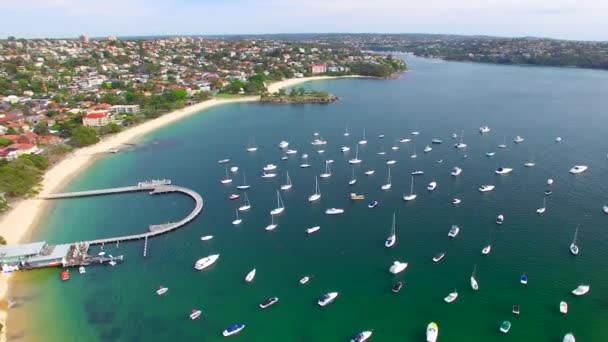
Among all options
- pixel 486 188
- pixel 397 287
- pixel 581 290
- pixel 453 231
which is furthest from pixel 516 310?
pixel 486 188

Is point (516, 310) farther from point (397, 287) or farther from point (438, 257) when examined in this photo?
point (397, 287)

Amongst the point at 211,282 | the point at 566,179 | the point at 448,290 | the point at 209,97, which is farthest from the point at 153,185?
the point at 209,97

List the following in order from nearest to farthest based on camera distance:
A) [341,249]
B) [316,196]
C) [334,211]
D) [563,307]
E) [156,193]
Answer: [563,307], [341,249], [334,211], [316,196], [156,193]

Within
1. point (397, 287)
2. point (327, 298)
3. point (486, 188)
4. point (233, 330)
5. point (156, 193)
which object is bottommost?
point (233, 330)

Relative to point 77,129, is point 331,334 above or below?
below

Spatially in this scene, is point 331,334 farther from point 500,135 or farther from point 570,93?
point 570,93

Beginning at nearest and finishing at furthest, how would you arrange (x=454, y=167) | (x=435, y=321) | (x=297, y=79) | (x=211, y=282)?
(x=435, y=321)
(x=211, y=282)
(x=454, y=167)
(x=297, y=79)

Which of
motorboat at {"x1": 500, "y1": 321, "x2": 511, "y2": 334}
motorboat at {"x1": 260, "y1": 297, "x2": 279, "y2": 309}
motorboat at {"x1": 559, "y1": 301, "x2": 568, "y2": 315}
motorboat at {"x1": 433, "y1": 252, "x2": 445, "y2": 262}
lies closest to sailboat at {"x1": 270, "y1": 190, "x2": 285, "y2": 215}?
motorboat at {"x1": 260, "y1": 297, "x2": 279, "y2": 309}
